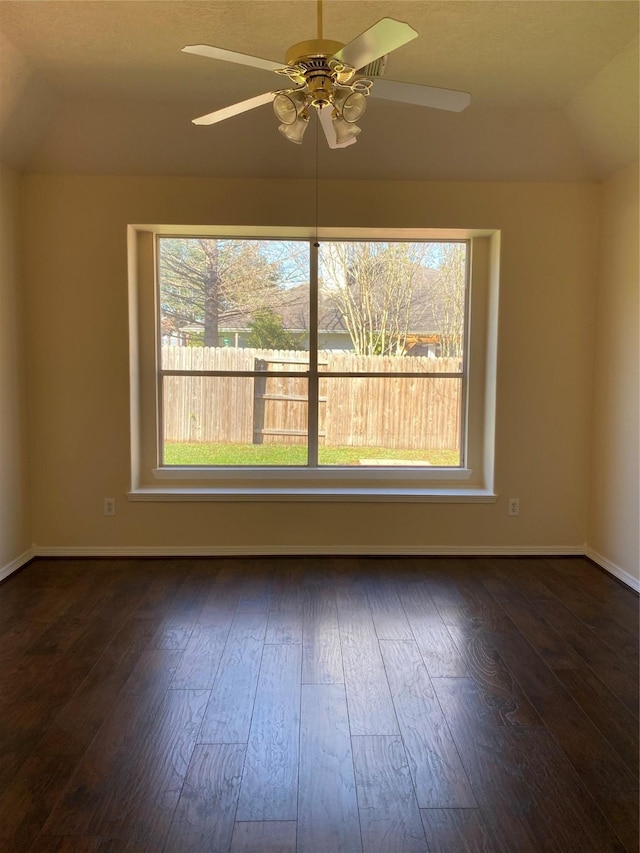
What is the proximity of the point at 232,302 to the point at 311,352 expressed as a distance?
712 mm

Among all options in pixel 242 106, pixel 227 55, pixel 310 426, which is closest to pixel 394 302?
pixel 310 426

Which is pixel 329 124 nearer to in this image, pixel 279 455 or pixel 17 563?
pixel 279 455

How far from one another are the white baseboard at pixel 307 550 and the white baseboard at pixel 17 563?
53 mm

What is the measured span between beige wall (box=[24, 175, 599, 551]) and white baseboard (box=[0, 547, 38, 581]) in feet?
0.29

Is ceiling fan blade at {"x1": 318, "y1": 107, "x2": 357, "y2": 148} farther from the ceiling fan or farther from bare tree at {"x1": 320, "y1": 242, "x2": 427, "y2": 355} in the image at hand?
bare tree at {"x1": 320, "y1": 242, "x2": 427, "y2": 355}

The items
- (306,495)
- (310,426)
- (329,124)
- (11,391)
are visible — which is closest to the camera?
(329,124)

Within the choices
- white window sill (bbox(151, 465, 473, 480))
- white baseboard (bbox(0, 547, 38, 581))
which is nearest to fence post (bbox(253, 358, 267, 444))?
white window sill (bbox(151, 465, 473, 480))

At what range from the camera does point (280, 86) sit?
304 centimetres

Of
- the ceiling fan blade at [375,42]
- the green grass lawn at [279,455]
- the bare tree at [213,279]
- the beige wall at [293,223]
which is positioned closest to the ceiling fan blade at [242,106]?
the ceiling fan blade at [375,42]

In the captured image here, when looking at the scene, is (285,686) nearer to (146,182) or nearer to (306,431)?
(306,431)

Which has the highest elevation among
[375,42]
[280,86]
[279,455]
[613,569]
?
[280,86]

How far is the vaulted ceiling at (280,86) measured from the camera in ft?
8.25

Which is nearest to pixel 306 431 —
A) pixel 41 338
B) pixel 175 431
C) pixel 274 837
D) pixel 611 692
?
pixel 175 431

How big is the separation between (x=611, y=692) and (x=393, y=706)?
3.18 feet
